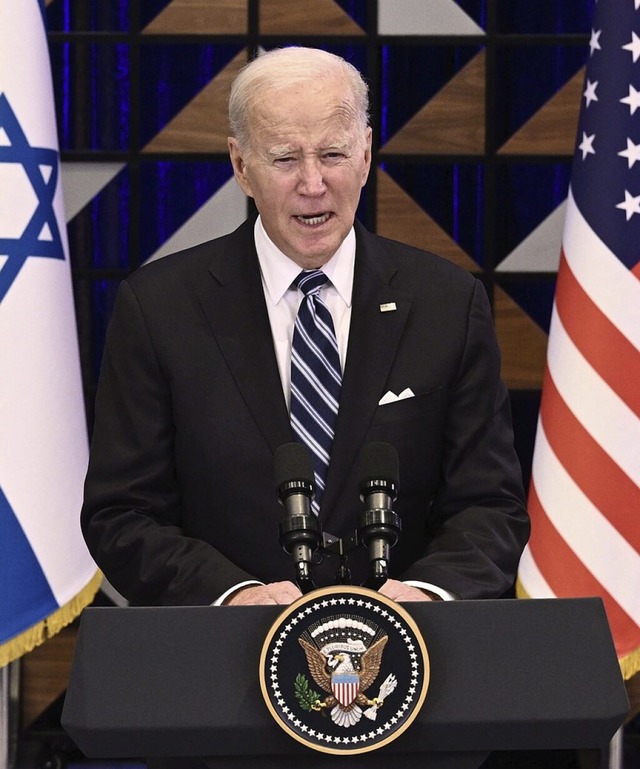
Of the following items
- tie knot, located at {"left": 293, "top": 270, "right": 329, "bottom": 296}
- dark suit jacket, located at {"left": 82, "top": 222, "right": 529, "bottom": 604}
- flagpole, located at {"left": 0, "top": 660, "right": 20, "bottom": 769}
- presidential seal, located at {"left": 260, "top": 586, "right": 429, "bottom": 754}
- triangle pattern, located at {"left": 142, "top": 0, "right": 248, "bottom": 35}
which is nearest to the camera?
presidential seal, located at {"left": 260, "top": 586, "right": 429, "bottom": 754}

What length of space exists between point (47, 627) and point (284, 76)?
77.5 inches

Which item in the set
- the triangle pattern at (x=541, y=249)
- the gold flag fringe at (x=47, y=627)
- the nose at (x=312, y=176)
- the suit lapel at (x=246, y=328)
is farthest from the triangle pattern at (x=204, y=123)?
the nose at (x=312, y=176)

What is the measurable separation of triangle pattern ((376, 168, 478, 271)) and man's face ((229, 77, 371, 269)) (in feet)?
6.73

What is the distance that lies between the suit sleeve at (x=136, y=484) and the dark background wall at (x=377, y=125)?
81.1 inches

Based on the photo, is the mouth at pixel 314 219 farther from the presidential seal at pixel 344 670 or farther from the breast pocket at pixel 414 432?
the presidential seal at pixel 344 670

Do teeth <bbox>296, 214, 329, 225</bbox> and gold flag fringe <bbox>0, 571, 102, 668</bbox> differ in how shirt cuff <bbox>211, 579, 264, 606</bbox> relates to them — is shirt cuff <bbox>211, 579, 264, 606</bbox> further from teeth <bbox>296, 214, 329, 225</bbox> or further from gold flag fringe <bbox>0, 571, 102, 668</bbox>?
gold flag fringe <bbox>0, 571, 102, 668</bbox>

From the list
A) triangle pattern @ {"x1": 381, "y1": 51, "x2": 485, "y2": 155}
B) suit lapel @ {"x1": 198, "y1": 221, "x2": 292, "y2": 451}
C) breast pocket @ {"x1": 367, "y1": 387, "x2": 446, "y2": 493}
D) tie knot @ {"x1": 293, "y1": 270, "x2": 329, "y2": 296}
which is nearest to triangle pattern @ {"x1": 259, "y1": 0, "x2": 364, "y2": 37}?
triangle pattern @ {"x1": 381, "y1": 51, "x2": 485, "y2": 155}

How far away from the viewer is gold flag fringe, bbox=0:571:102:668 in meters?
3.20

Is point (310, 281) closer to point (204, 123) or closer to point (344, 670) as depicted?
point (344, 670)

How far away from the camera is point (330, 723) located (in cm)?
129

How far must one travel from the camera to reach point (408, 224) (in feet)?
13.1

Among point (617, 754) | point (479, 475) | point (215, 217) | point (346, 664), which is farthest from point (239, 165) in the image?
point (617, 754)

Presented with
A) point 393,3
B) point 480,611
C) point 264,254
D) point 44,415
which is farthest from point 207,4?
point 480,611

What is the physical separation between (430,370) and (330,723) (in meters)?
0.79
